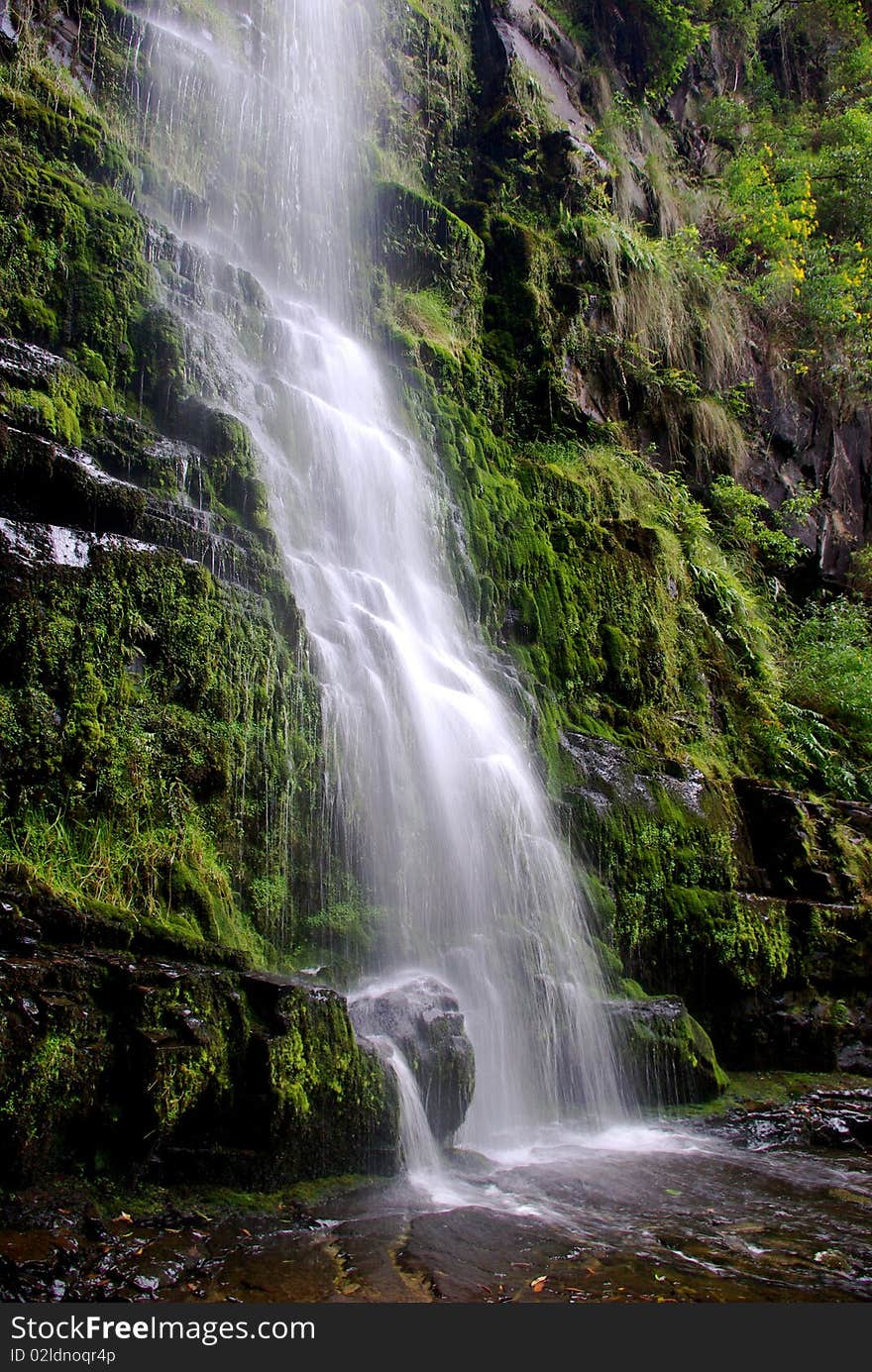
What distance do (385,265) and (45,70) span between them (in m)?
4.75

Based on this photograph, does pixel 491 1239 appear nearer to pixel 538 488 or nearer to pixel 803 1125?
pixel 803 1125

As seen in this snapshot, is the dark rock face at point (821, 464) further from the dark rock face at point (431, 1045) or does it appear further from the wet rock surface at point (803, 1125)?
the dark rock face at point (431, 1045)

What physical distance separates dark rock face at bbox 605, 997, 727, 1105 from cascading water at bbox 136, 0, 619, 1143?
203 millimetres

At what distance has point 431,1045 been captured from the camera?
5473 mm

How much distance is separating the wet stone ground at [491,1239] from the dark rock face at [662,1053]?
1160mm

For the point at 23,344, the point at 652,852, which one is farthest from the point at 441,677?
the point at 23,344

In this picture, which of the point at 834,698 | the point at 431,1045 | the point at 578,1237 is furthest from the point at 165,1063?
the point at 834,698

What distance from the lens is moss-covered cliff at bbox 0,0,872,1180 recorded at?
224 inches

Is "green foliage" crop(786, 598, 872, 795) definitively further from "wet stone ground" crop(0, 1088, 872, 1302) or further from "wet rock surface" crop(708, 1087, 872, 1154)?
"wet stone ground" crop(0, 1088, 872, 1302)

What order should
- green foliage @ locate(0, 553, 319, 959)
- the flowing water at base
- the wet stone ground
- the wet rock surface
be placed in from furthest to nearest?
1. the wet rock surface
2. green foliage @ locate(0, 553, 319, 959)
3. the flowing water at base
4. the wet stone ground

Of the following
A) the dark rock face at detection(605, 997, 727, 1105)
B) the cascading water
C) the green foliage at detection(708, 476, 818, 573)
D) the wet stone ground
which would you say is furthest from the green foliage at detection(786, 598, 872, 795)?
the wet stone ground

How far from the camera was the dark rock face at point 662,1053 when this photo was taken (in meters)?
7.09

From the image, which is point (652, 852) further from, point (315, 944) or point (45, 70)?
point (45, 70)

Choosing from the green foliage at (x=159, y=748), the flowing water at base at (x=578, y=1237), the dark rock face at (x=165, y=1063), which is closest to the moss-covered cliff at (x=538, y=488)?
the green foliage at (x=159, y=748)
